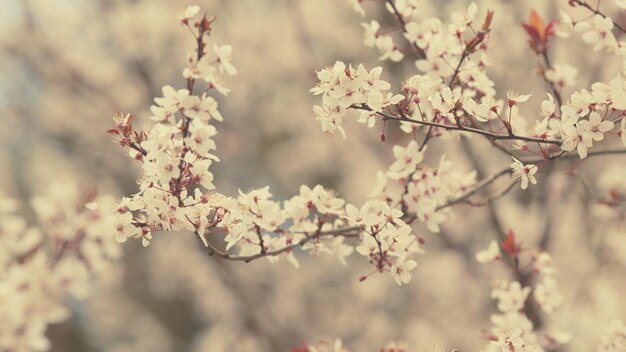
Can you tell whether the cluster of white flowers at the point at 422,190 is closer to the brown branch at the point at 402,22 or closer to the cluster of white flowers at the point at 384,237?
the cluster of white flowers at the point at 384,237

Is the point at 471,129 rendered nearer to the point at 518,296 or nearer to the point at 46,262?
the point at 518,296

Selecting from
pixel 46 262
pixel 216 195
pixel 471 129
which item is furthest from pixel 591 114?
pixel 46 262

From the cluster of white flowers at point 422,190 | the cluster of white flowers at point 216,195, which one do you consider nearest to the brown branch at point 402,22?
the cluster of white flowers at point 422,190

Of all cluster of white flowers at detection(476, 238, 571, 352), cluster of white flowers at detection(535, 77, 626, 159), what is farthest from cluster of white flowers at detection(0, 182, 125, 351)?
cluster of white flowers at detection(535, 77, 626, 159)

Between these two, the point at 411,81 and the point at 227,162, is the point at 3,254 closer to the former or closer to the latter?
the point at 411,81

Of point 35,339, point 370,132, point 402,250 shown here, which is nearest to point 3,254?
point 35,339

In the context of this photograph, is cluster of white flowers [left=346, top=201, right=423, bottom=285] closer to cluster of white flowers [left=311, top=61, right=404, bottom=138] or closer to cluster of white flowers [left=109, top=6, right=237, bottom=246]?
cluster of white flowers [left=311, top=61, right=404, bottom=138]
